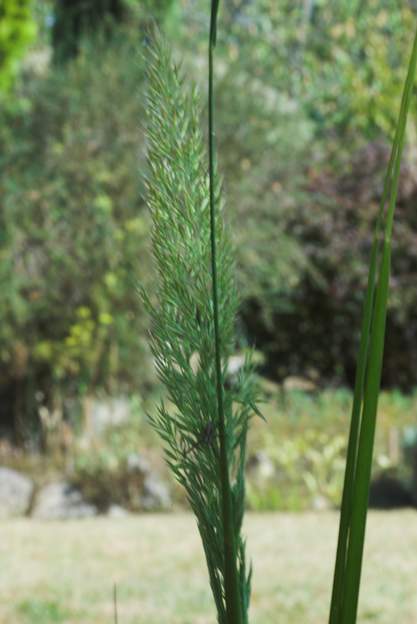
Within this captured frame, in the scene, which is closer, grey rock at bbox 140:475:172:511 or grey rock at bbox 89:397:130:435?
grey rock at bbox 140:475:172:511

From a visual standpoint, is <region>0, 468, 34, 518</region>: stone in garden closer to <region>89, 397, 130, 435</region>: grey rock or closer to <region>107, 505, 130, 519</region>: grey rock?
<region>107, 505, 130, 519</region>: grey rock

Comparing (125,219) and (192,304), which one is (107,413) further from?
(192,304)

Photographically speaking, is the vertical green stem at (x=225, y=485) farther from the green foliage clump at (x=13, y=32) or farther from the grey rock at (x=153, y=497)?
the grey rock at (x=153, y=497)

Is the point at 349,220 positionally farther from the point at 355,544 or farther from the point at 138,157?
the point at 355,544

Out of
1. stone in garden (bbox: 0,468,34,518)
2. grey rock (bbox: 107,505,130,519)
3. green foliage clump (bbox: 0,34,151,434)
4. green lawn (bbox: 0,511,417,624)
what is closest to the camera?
green lawn (bbox: 0,511,417,624)

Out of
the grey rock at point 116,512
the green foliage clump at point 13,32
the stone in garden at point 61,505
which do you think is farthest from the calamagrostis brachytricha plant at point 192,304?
the stone in garden at point 61,505

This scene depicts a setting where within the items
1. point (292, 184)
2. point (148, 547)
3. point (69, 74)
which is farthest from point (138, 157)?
point (148, 547)

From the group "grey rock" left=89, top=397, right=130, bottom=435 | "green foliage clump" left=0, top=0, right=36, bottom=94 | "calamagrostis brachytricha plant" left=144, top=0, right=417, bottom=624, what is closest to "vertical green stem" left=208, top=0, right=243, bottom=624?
"calamagrostis brachytricha plant" left=144, top=0, right=417, bottom=624

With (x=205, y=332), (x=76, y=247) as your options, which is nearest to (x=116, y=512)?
(x=76, y=247)

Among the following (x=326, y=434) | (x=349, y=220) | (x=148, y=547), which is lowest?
(x=148, y=547)
